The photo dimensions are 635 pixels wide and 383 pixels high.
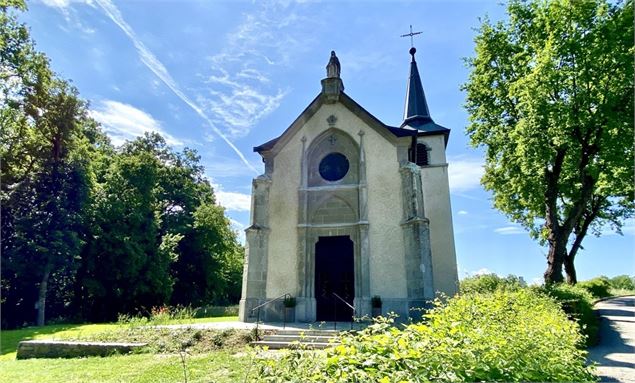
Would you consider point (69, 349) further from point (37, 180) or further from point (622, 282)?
point (622, 282)

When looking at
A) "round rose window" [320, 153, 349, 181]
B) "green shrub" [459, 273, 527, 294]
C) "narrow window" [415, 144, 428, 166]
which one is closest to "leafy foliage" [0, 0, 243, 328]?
"round rose window" [320, 153, 349, 181]

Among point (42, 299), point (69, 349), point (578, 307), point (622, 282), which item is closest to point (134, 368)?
point (69, 349)

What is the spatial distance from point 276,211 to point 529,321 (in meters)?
11.6

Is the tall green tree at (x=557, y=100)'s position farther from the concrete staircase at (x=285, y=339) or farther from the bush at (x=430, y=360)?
the bush at (x=430, y=360)

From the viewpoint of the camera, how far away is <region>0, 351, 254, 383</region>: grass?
6.82m

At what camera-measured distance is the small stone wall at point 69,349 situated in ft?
31.7

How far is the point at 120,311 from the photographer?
958 inches

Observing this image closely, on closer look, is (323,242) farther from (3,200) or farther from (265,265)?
(3,200)

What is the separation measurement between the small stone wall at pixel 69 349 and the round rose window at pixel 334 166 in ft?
31.5

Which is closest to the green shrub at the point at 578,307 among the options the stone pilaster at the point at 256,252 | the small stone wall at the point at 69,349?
the stone pilaster at the point at 256,252

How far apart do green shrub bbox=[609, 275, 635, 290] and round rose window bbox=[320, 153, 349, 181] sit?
41.3 metres

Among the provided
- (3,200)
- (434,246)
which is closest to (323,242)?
(434,246)

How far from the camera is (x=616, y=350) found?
9719 millimetres

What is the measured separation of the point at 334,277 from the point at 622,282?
167 ft
